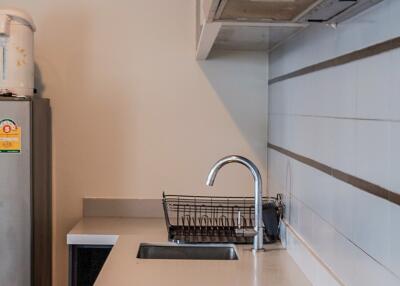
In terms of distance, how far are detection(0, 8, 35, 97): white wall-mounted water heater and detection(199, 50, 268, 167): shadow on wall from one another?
3.14 feet

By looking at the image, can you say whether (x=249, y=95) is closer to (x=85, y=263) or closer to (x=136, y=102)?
(x=136, y=102)

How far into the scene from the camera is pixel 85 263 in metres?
2.71

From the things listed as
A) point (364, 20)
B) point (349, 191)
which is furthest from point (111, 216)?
point (364, 20)

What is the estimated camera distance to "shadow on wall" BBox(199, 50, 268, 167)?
310 cm

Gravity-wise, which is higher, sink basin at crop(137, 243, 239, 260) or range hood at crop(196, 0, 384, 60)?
range hood at crop(196, 0, 384, 60)

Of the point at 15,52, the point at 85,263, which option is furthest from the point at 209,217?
the point at 15,52

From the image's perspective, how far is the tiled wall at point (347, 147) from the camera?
1313 mm

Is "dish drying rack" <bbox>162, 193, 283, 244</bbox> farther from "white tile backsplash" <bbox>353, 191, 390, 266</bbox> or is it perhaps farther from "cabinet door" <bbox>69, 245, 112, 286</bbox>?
"white tile backsplash" <bbox>353, 191, 390, 266</bbox>

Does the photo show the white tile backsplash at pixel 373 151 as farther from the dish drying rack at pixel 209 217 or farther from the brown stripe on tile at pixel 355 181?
the dish drying rack at pixel 209 217

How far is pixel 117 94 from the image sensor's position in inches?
121

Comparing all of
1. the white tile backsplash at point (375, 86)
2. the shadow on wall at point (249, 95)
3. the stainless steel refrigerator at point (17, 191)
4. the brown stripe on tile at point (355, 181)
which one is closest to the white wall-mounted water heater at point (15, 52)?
the stainless steel refrigerator at point (17, 191)

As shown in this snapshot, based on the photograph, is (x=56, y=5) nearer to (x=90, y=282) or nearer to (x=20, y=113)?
(x=20, y=113)

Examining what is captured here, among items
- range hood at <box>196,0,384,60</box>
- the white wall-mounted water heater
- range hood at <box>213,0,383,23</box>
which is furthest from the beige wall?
range hood at <box>213,0,383,23</box>

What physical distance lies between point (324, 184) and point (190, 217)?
1181 mm
